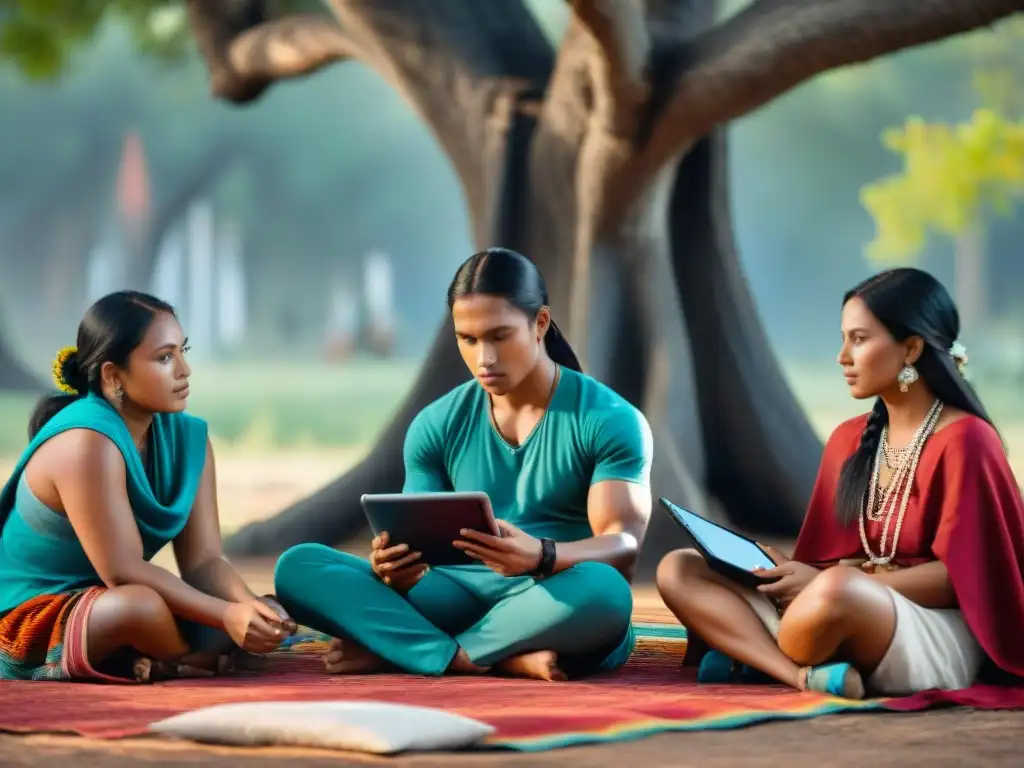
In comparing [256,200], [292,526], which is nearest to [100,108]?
[256,200]

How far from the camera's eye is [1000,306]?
17781 mm

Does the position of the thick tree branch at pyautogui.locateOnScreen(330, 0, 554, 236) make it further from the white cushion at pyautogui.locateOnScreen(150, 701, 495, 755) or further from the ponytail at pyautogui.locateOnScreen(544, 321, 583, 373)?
the white cushion at pyautogui.locateOnScreen(150, 701, 495, 755)

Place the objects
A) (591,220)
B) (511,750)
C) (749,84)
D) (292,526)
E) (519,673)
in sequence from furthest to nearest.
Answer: (292,526) < (591,220) < (749,84) < (519,673) < (511,750)

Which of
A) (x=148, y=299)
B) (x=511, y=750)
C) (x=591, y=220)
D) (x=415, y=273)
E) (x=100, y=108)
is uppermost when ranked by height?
(x=100, y=108)

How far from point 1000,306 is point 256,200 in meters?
7.93

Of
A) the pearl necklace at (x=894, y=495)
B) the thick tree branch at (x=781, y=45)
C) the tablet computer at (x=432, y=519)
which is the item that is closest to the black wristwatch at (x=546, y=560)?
the tablet computer at (x=432, y=519)

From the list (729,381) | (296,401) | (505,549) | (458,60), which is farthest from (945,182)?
(505,549)

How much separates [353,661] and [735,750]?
1331mm

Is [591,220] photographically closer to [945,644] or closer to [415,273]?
[945,644]

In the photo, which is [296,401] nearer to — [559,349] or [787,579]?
[559,349]

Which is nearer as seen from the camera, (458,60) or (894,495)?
(894,495)

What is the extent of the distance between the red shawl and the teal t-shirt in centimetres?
68

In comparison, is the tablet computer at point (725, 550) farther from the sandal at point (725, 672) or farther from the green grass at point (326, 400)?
the green grass at point (326, 400)

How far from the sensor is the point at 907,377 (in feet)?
12.7
